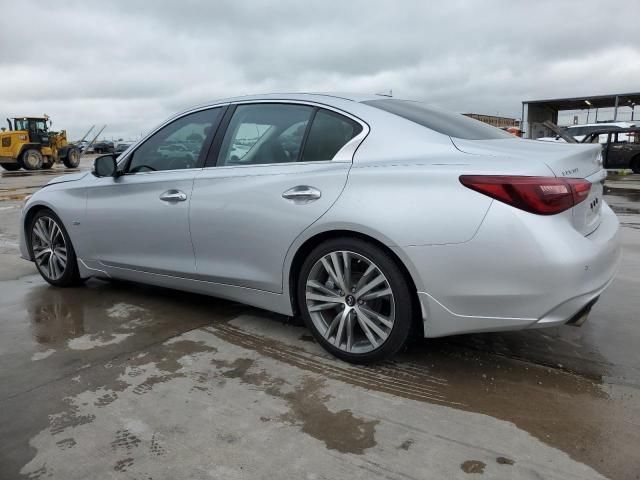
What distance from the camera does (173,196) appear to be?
371 cm

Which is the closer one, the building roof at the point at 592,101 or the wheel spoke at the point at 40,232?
the wheel spoke at the point at 40,232

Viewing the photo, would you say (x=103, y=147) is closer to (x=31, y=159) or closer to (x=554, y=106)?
(x=31, y=159)

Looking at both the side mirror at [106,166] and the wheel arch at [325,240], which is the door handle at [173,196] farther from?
the wheel arch at [325,240]

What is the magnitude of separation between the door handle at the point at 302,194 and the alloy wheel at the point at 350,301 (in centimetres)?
33

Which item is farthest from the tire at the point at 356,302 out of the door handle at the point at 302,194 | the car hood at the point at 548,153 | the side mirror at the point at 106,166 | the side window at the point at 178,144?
the side mirror at the point at 106,166

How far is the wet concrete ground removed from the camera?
221 cm

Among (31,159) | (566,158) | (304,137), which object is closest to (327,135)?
(304,137)

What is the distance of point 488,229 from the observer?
253 cm

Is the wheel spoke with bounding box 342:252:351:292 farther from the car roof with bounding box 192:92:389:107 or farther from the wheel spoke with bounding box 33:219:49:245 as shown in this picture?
the wheel spoke with bounding box 33:219:49:245

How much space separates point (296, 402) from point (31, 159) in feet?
87.2

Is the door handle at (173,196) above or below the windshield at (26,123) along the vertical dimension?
below

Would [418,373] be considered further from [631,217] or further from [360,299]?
[631,217]

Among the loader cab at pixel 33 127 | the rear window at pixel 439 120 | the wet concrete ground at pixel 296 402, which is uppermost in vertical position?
the loader cab at pixel 33 127

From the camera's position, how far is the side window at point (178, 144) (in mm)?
3768
